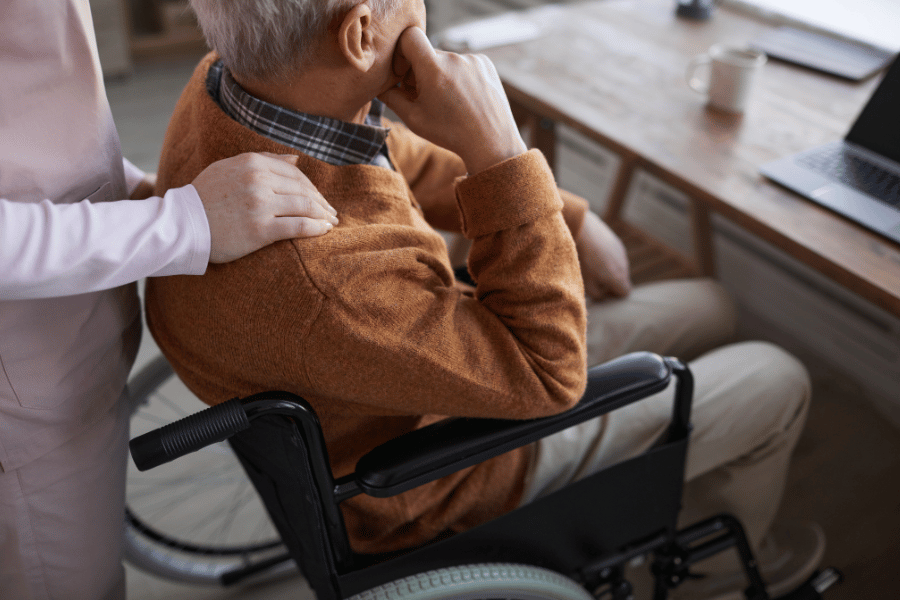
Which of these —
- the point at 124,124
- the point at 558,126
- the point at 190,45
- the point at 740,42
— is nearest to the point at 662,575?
the point at 740,42

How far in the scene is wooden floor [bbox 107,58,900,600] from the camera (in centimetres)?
137

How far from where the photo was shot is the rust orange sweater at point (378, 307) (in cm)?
66

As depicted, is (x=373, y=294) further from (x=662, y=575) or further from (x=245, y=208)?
(x=662, y=575)

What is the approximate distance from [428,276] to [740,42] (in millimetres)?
1226

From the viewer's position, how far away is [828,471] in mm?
1614

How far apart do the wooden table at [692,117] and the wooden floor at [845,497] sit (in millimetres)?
476

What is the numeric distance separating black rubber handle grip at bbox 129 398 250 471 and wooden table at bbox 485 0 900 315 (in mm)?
834

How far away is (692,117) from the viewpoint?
1.33m

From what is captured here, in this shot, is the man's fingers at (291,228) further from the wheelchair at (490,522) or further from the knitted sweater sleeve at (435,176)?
the knitted sweater sleeve at (435,176)

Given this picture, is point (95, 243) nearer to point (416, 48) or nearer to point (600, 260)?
point (416, 48)

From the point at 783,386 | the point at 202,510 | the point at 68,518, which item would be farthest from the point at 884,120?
the point at 202,510

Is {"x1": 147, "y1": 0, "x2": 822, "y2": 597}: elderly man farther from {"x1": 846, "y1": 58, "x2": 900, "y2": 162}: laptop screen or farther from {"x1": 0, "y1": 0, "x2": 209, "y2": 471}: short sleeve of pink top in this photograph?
{"x1": 846, "y1": 58, "x2": 900, "y2": 162}: laptop screen

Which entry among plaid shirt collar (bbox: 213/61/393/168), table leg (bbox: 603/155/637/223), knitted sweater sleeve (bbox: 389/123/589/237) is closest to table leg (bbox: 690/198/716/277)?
table leg (bbox: 603/155/637/223)

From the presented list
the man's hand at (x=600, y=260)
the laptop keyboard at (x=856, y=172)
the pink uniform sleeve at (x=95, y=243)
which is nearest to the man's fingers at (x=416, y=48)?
the pink uniform sleeve at (x=95, y=243)
